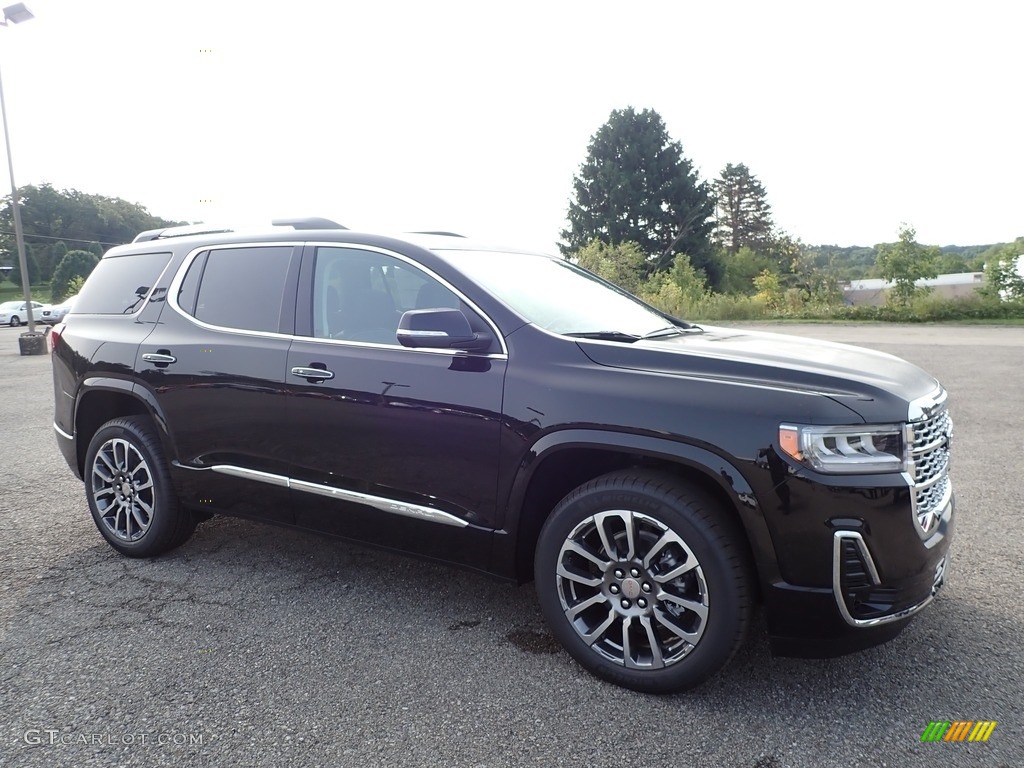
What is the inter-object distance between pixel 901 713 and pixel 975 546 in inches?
77.8

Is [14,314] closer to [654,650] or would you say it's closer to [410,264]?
[410,264]

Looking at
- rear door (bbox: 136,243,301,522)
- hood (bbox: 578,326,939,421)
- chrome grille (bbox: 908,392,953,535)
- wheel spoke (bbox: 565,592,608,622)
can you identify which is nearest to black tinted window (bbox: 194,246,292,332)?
rear door (bbox: 136,243,301,522)

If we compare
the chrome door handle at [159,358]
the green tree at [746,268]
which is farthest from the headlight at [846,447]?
the green tree at [746,268]

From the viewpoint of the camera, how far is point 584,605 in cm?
288

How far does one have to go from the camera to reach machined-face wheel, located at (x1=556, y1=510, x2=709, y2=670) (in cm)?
270

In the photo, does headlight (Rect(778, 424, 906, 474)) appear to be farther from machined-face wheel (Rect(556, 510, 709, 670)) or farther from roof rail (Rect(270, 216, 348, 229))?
roof rail (Rect(270, 216, 348, 229))

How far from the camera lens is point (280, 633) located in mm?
3311

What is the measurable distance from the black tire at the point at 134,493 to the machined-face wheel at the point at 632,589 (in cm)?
245

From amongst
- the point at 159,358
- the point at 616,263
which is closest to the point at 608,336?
the point at 159,358

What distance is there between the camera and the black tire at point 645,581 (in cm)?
261

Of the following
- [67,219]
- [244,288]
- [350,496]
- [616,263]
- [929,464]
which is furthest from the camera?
[67,219]

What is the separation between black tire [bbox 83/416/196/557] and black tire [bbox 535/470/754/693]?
2.34 metres

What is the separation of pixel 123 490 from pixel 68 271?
264ft

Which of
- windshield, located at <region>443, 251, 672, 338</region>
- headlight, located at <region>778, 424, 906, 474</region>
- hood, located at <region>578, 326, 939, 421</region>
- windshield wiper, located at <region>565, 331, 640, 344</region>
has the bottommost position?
headlight, located at <region>778, 424, 906, 474</region>
